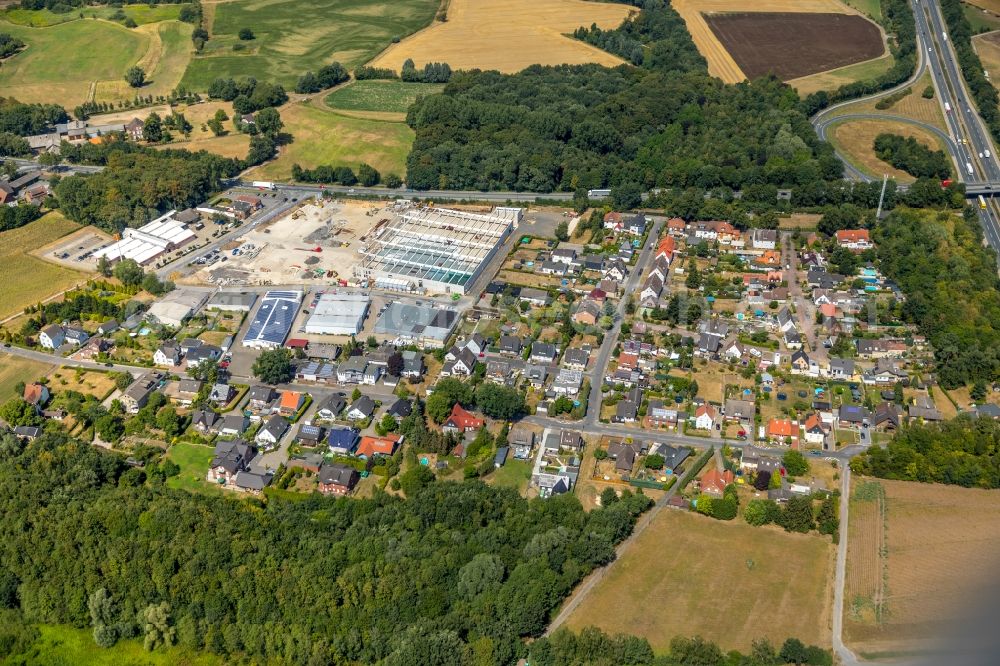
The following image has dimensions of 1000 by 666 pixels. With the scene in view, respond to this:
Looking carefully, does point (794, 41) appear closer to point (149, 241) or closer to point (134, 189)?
point (134, 189)

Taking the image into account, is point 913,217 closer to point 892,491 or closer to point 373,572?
point 892,491

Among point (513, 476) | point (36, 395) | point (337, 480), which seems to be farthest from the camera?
point (36, 395)

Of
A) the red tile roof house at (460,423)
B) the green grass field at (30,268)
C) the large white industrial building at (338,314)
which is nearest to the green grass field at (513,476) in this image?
the red tile roof house at (460,423)

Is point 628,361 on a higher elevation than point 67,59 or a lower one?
lower

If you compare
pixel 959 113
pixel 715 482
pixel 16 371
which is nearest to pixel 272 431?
pixel 16 371

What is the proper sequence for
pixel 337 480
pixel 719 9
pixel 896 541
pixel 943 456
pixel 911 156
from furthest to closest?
1. pixel 719 9
2. pixel 911 156
3. pixel 337 480
4. pixel 943 456
5. pixel 896 541

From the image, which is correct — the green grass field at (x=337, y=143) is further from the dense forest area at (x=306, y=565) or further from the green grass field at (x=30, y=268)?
the dense forest area at (x=306, y=565)

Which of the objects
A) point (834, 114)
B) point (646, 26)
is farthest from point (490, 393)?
point (646, 26)

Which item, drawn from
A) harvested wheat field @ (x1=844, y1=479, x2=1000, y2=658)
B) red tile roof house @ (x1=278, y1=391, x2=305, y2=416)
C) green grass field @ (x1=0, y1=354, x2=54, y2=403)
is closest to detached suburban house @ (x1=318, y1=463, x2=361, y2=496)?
red tile roof house @ (x1=278, y1=391, x2=305, y2=416)
